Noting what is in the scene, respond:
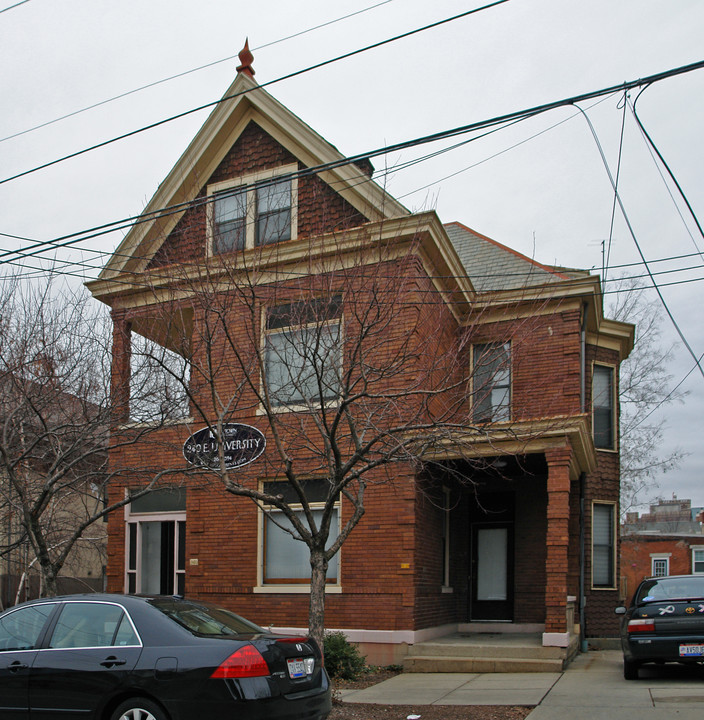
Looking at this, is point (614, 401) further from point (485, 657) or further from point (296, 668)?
point (296, 668)

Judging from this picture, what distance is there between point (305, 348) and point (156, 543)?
794 centimetres

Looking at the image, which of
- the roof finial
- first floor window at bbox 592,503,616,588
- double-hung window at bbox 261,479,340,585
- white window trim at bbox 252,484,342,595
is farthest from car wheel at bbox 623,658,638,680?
the roof finial

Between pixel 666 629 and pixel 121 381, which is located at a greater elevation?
pixel 121 381

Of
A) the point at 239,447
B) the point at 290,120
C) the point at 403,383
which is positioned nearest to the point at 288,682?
the point at 403,383

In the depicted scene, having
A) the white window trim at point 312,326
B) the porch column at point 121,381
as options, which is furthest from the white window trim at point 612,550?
the porch column at point 121,381

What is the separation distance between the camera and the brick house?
43.6ft

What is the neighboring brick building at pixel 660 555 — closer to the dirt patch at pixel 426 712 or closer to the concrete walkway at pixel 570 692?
the concrete walkway at pixel 570 692

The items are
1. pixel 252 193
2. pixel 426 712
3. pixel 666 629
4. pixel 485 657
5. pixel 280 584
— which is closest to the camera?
pixel 426 712

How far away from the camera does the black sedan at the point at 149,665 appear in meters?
6.39

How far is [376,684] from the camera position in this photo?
11.9 metres

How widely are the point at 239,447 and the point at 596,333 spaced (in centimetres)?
818

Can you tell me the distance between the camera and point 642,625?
10.8 meters

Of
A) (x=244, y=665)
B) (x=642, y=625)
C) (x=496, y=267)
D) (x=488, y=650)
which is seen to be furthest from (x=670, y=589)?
(x=496, y=267)

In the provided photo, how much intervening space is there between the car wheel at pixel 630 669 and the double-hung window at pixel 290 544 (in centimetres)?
486
